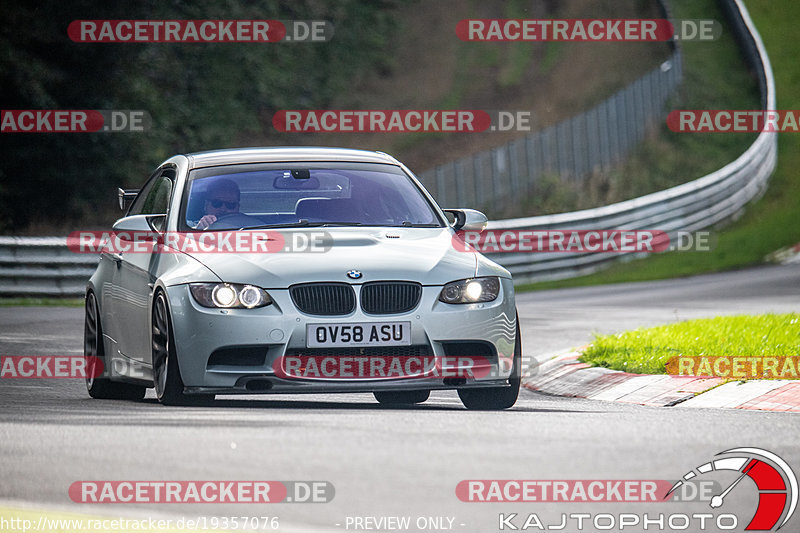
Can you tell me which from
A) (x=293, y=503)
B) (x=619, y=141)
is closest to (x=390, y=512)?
(x=293, y=503)

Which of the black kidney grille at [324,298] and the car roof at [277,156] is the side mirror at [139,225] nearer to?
the car roof at [277,156]

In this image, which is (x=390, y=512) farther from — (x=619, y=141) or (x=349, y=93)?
(x=349, y=93)

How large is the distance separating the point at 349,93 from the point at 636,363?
44169mm

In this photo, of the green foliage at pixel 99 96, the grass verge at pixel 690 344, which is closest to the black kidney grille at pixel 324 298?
the grass verge at pixel 690 344

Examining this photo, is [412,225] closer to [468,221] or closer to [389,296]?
[468,221]

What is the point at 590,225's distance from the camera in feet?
95.8

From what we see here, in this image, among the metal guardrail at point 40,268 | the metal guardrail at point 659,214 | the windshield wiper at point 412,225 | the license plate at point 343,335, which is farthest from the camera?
the metal guardrail at point 659,214

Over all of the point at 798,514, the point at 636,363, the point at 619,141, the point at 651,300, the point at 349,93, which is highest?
the point at 349,93

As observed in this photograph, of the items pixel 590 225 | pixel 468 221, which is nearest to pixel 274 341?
pixel 468 221

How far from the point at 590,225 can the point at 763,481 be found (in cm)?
2248

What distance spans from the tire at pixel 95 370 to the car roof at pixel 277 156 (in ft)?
4.81

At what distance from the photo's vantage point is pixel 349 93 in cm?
5534

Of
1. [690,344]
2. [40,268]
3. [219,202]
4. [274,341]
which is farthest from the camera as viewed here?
[40,268]

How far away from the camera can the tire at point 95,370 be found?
11016 millimetres
